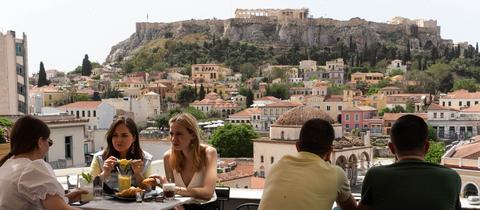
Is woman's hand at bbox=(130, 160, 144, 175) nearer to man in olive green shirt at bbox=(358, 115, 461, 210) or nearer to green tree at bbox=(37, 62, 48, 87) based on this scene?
man in olive green shirt at bbox=(358, 115, 461, 210)

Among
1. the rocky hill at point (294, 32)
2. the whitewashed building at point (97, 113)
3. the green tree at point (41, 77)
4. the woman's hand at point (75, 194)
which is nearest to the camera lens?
the woman's hand at point (75, 194)

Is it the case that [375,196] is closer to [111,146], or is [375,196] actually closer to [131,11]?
[111,146]

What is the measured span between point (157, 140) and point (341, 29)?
5908cm

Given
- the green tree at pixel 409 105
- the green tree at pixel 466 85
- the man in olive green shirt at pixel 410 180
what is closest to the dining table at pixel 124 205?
the man in olive green shirt at pixel 410 180

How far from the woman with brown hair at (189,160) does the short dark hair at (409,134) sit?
33.5 inches

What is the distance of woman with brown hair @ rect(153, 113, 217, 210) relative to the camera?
235 centimetres

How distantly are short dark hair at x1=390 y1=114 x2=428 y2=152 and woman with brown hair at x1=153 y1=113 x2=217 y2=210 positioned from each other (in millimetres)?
850

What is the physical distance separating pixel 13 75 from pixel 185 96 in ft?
101

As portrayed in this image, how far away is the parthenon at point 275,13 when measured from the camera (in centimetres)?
7000

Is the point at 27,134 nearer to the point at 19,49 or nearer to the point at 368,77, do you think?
the point at 19,49

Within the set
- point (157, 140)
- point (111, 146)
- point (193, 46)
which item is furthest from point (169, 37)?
point (111, 146)

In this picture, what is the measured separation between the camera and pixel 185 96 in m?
38.3

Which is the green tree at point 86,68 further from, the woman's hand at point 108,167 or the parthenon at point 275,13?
the woman's hand at point 108,167

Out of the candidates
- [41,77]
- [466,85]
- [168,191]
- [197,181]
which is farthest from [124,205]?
[466,85]
